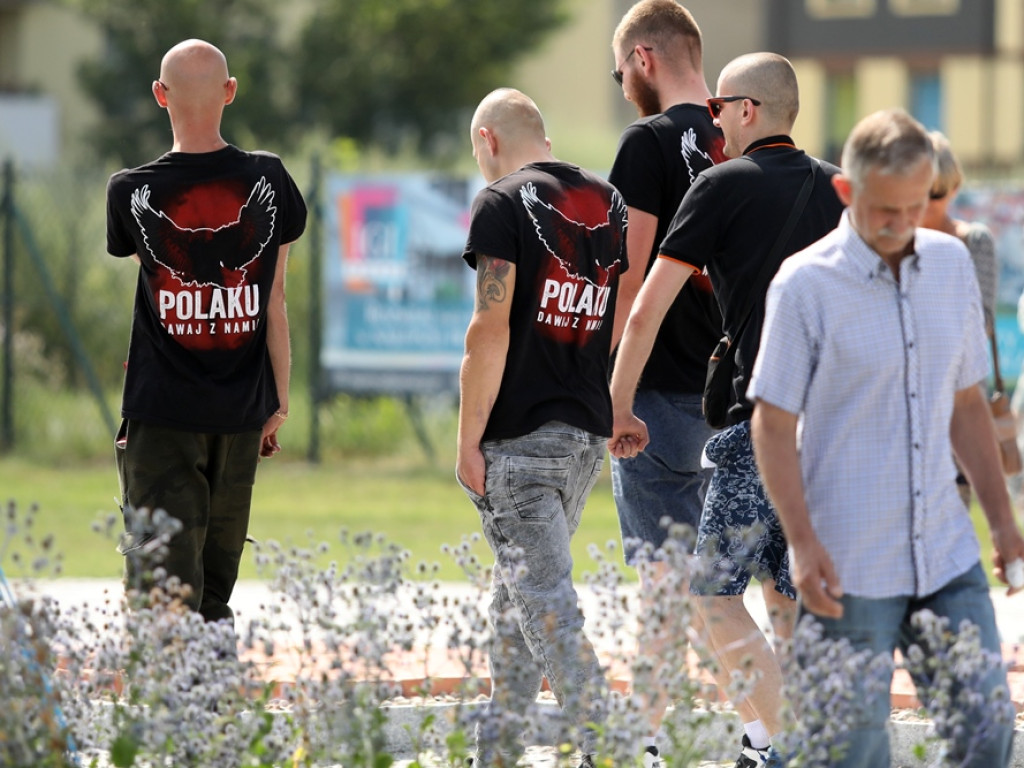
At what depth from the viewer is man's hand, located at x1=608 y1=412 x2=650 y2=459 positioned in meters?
5.00

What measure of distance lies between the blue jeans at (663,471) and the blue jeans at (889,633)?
1638mm

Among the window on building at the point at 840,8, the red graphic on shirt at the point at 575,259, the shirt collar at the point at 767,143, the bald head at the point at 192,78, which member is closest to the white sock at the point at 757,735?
the red graphic on shirt at the point at 575,259

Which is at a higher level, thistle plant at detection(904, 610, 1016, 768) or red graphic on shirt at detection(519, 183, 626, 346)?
red graphic on shirt at detection(519, 183, 626, 346)

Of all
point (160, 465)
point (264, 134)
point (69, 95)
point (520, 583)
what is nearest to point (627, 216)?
point (520, 583)

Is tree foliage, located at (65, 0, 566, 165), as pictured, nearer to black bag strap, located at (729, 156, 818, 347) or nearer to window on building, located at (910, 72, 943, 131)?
window on building, located at (910, 72, 943, 131)

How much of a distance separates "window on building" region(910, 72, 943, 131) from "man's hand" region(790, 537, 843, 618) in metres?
35.1

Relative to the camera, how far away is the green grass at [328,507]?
32.7 ft

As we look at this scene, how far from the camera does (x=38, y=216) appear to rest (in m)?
15.9

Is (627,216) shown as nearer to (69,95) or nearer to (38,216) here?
(38,216)

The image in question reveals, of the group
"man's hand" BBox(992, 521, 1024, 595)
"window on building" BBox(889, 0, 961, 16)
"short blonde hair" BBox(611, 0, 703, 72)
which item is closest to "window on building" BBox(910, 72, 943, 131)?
"window on building" BBox(889, 0, 961, 16)

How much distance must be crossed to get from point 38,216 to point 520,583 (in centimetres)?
1217

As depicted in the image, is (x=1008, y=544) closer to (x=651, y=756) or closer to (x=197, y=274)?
(x=651, y=756)

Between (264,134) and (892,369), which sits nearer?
(892,369)

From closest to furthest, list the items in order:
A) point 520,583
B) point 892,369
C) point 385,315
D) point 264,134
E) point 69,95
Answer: point 892,369 < point 520,583 < point 385,315 < point 264,134 < point 69,95
